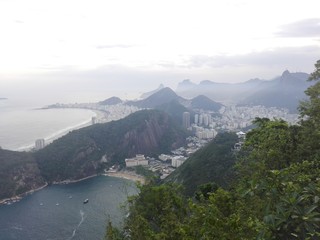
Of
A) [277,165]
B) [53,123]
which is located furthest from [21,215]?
[53,123]

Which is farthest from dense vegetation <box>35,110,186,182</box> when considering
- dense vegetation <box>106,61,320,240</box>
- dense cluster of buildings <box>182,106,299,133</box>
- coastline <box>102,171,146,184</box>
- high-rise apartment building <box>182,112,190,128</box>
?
dense vegetation <box>106,61,320,240</box>

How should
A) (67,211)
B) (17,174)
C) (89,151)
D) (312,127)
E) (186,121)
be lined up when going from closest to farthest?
(312,127)
(67,211)
(17,174)
(89,151)
(186,121)

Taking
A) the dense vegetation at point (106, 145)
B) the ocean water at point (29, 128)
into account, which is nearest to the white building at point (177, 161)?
the dense vegetation at point (106, 145)

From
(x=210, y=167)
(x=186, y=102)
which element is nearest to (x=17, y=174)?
(x=210, y=167)

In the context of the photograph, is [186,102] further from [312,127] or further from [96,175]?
[312,127]

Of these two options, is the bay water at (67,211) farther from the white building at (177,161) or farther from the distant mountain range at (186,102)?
the distant mountain range at (186,102)

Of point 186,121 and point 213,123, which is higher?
point 186,121

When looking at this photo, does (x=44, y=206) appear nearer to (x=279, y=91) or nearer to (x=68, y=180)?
(x=68, y=180)

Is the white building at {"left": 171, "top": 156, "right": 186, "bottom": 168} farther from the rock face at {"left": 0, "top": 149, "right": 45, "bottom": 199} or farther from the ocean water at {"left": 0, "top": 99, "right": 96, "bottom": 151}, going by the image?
the ocean water at {"left": 0, "top": 99, "right": 96, "bottom": 151}
